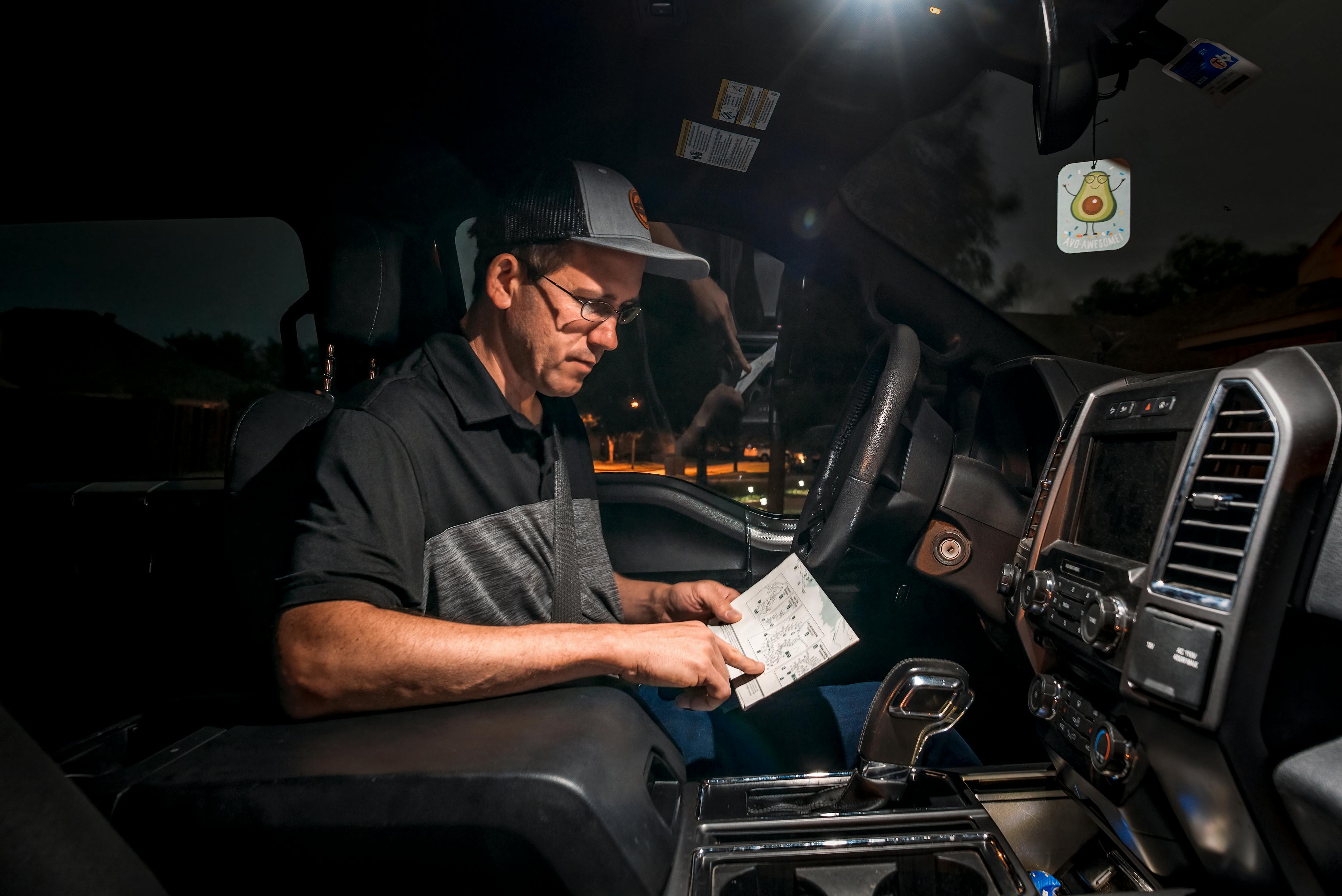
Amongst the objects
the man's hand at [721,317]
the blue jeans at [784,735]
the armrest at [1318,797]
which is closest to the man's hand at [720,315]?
the man's hand at [721,317]

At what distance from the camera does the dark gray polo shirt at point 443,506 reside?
938 millimetres

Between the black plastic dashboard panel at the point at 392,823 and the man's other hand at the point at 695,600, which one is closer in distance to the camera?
the black plastic dashboard panel at the point at 392,823

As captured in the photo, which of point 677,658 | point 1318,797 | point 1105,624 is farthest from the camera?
point 677,658

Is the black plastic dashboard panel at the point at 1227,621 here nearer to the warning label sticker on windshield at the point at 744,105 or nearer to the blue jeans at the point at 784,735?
the blue jeans at the point at 784,735

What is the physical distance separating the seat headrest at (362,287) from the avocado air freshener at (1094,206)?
1.80 meters

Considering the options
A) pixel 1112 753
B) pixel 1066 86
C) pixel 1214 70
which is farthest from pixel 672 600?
pixel 1214 70

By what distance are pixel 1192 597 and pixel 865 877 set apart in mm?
503

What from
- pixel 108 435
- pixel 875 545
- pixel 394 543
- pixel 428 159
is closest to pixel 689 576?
pixel 875 545

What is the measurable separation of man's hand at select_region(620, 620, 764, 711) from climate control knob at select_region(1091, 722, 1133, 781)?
0.50 metres

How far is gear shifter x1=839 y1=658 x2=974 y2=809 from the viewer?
3.21ft

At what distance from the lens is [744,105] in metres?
1.95

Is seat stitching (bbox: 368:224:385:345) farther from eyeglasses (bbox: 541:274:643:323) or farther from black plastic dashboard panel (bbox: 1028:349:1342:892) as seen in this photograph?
black plastic dashboard panel (bbox: 1028:349:1342:892)

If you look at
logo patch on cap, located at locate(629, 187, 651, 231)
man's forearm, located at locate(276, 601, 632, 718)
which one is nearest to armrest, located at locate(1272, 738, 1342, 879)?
man's forearm, located at locate(276, 601, 632, 718)

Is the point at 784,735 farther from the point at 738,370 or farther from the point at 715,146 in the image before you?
the point at 715,146
